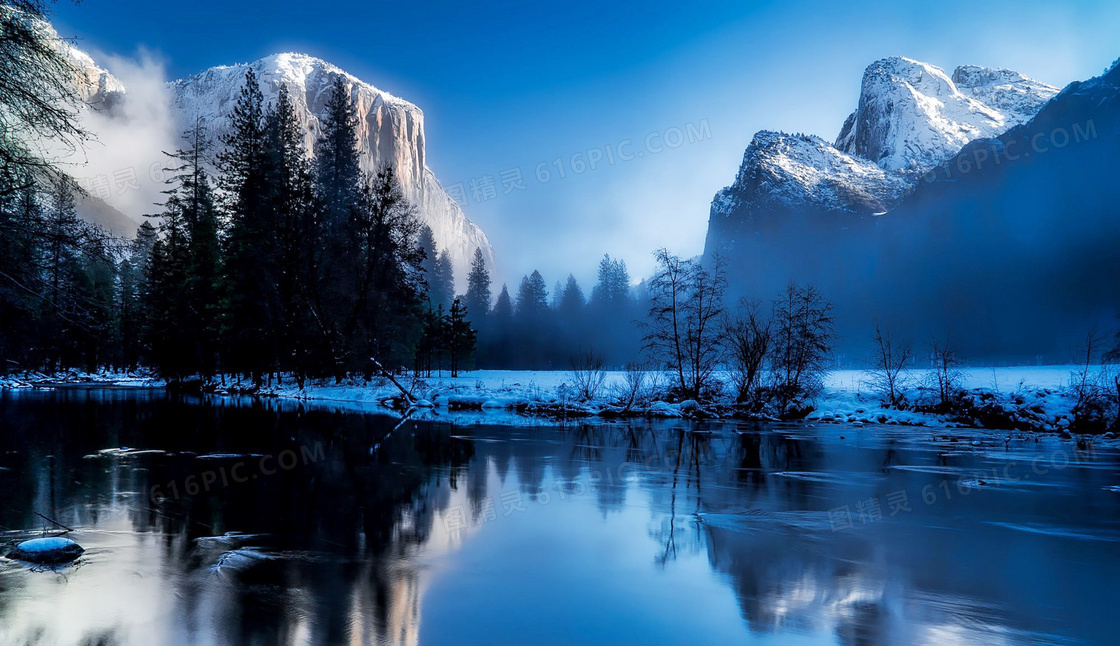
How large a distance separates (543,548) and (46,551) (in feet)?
17.2

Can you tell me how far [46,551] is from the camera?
240 inches

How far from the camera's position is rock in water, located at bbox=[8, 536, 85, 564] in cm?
603

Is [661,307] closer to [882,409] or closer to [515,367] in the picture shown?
[882,409]

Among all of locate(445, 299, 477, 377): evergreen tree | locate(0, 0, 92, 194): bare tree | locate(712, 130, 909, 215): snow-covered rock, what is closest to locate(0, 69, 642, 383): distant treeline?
locate(445, 299, 477, 377): evergreen tree

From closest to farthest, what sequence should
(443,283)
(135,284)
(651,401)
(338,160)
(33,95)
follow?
(33,95) → (651,401) → (338,160) → (135,284) → (443,283)

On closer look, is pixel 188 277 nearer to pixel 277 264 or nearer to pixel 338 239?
pixel 277 264

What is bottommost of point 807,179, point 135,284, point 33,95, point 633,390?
point 633,390

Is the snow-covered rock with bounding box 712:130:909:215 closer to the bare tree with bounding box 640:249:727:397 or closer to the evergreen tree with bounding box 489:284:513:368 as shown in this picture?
the evergreen tree with bounding box 489:284:513:368

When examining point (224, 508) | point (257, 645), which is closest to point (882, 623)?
point (257, 645)

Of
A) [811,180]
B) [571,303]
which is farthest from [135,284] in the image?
[811,180]

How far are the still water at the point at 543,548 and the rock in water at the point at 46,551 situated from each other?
0.50 feet

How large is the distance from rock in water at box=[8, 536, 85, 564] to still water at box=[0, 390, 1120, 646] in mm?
151

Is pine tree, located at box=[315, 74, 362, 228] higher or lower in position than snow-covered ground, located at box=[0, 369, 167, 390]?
higher

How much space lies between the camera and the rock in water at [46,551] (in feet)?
19.8
